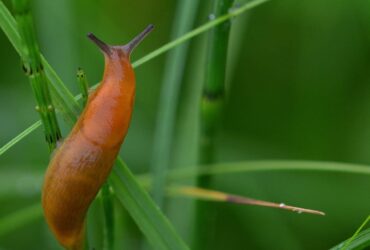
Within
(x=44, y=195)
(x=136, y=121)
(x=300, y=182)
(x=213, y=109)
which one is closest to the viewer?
(x=44, y=195)

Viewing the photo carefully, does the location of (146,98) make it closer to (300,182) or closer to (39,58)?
(300,182)

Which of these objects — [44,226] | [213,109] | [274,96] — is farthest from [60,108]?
[274,96]

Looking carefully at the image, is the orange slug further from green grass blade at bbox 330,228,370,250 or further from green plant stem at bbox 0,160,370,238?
green grass blade at bbox 330,228,370,250

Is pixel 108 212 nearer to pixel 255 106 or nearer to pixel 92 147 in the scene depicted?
pixel 92 147

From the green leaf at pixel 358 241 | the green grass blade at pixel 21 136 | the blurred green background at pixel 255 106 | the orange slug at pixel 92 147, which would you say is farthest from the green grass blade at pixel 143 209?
the blurred green background at pixel 255 106

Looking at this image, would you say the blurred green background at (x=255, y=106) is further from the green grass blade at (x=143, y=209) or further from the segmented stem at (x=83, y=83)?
the segmented stem at (x=83, y=83)

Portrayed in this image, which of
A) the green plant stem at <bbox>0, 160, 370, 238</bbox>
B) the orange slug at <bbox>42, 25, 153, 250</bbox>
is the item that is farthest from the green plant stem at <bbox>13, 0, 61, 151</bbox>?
the green plant stem at <bbox>0, 160, 370, 238</bbox>
